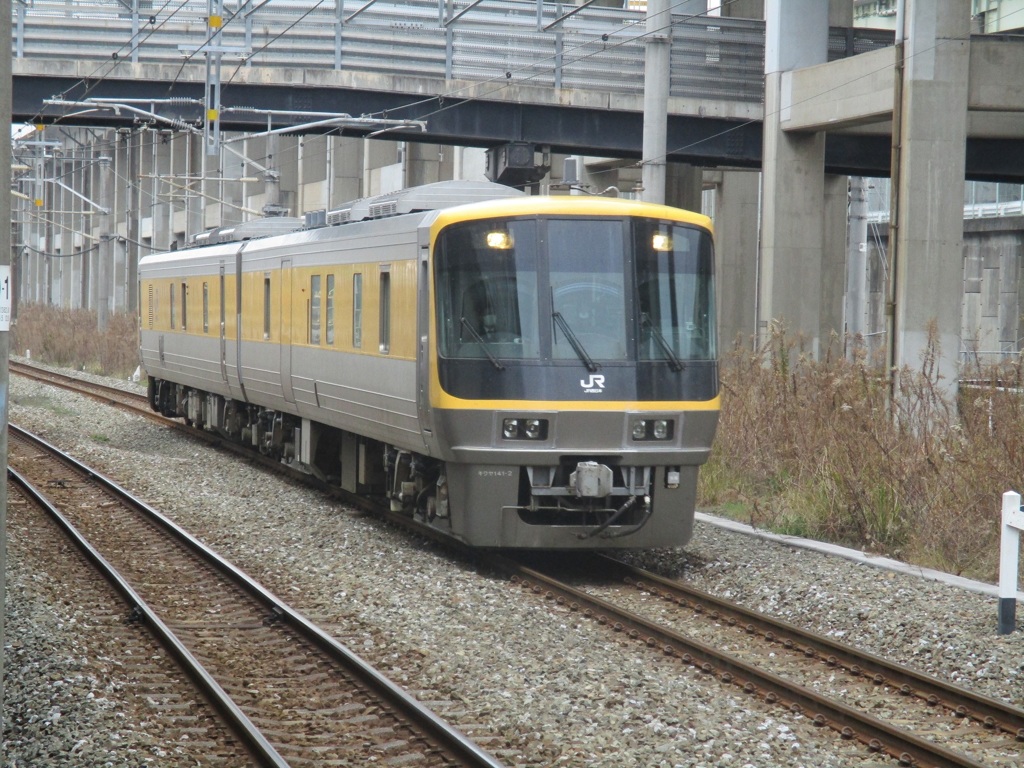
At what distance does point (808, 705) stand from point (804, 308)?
1562 cm

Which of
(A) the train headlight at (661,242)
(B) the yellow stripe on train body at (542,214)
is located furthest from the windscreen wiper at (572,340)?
(A) the train headlight at (661,242)

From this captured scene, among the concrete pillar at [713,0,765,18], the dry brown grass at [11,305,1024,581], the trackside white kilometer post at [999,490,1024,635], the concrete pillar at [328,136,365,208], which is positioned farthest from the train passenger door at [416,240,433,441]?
the concrete pillar at [328,136,365,208]

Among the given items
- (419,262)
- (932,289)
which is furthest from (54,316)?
(419,262)

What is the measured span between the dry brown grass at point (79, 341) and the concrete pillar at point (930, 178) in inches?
1046

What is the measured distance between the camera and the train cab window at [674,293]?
426 inches

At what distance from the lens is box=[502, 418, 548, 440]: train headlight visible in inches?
414

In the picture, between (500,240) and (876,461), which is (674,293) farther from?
(876,461)

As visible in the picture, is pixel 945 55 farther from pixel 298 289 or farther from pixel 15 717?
pixel 15 717

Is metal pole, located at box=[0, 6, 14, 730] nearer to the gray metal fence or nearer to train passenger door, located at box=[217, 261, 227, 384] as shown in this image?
train passenger door, located at box=[217, 261, 227, 384]

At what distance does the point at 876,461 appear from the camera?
12172 millimetres

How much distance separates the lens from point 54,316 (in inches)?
2036

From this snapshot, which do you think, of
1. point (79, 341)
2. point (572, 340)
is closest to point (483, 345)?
point (572, 340)

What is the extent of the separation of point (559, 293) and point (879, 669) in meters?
3.84

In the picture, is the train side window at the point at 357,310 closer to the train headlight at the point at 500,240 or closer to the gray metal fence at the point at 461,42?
the train headlight at the point at 500,240
